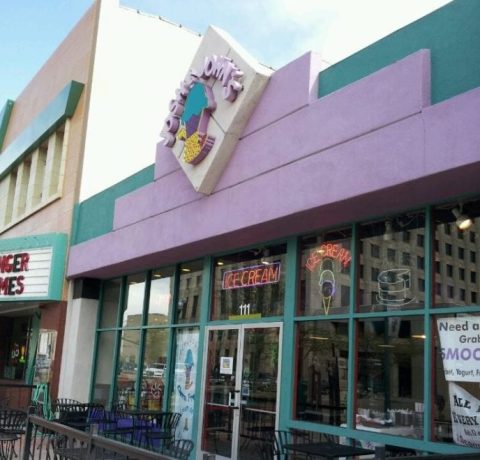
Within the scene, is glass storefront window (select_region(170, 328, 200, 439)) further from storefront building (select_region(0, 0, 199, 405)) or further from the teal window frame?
storefront building (select_region(0, 0, 199, 405))

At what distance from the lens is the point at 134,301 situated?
13.7m

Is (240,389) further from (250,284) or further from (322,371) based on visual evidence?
(322,371)

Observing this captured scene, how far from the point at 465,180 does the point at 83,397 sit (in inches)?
419

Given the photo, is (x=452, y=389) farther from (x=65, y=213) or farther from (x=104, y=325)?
(x=65, y=213)

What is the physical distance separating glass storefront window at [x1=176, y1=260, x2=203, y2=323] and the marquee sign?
2.16 m

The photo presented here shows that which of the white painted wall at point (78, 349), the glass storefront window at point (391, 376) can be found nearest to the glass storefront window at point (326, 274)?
the glass storefront window at point (391, 376)

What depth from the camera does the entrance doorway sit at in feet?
30.0

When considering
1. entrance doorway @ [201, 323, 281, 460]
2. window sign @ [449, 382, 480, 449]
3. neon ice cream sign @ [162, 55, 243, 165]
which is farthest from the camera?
neon ice cream sign @ [162, 55, 243, 165]

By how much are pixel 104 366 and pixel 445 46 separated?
10.6 m

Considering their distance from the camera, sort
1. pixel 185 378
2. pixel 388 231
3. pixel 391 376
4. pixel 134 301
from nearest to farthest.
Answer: pixel 391 376 < pixel 388 231 < pixel 185 378 < pixel 134 301

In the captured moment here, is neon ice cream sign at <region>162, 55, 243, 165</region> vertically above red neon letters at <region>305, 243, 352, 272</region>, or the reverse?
neon ice cream sign at <region>162, 55, 243, 165</region>

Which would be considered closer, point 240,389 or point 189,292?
point 240,389

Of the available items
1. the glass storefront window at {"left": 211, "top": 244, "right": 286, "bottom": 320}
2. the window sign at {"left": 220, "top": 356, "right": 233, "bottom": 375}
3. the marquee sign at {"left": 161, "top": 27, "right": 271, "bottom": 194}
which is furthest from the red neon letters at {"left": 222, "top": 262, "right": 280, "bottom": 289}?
the marquee sign at {"left": 161, "top": 27, "right": 271, "bottom": 194}

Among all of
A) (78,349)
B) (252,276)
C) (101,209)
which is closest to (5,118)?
(101,209)
